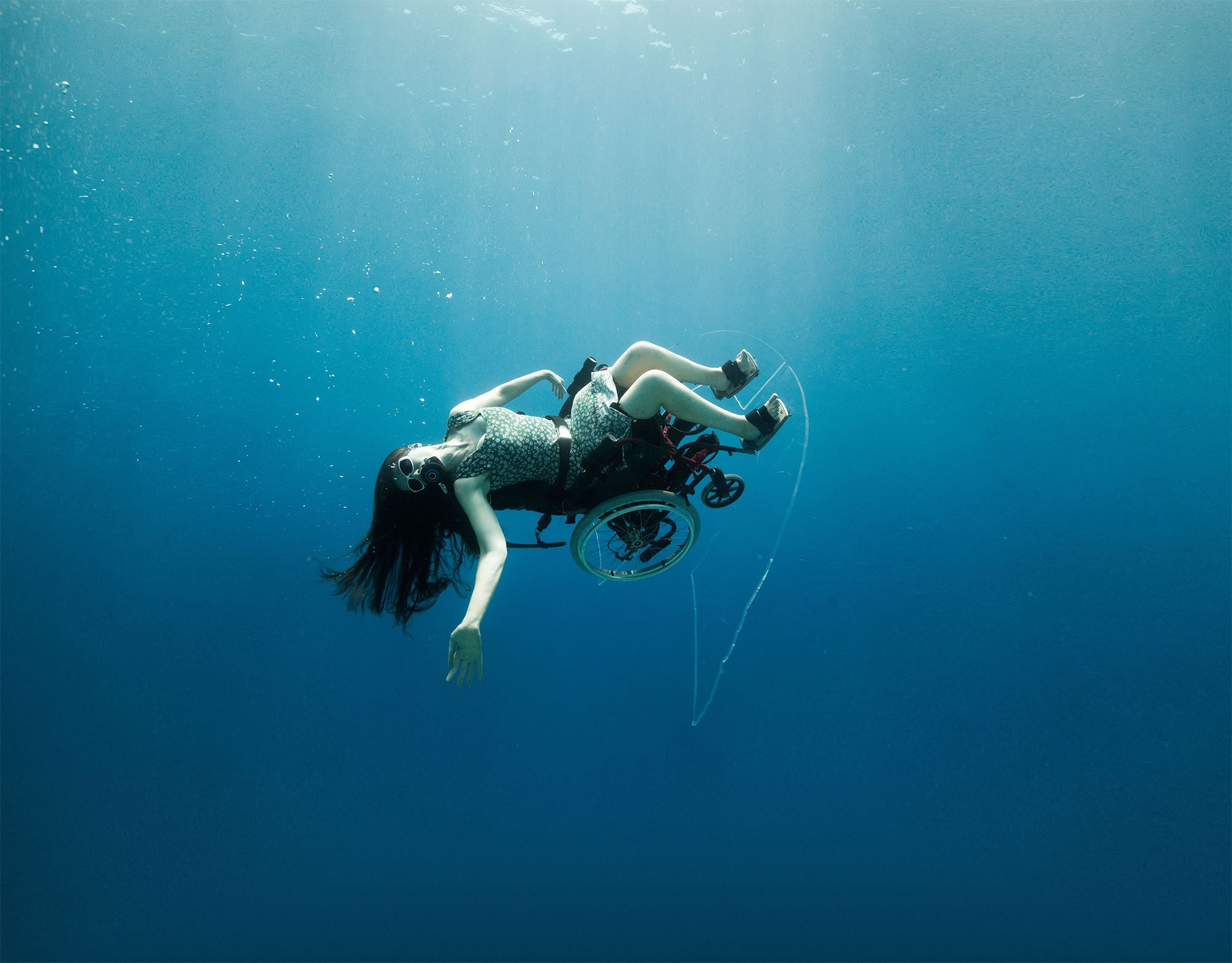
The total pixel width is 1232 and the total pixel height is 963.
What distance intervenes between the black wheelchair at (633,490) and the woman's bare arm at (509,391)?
18cm

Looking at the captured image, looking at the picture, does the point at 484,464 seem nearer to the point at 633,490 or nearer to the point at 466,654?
the point at 633,490

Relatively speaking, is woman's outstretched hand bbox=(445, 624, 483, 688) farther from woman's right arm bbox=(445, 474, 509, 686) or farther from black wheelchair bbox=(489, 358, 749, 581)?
black wheelchair bbox=(489, 358, 749, 581)

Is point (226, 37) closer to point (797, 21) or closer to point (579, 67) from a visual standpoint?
point (579, 67)

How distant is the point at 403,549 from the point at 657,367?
1393 mm

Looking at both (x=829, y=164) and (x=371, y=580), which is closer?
(x=371, y=580)

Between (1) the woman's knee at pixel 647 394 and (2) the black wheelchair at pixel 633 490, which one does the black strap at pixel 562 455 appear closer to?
(2) the black wheelchair at pixel 633 490

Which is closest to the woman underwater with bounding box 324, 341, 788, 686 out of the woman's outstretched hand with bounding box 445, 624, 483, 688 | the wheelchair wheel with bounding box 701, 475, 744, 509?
the woman's outstretched hand with bounding box 445, 624, 483, 688

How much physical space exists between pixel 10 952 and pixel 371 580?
5.78 meters

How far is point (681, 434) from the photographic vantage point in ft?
9.56

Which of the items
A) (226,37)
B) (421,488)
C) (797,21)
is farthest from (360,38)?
(421,488)

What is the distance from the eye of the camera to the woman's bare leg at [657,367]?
2908 mm

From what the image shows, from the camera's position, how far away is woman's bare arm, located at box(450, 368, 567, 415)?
2996 millimetres

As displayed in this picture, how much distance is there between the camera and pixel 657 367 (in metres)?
2.95

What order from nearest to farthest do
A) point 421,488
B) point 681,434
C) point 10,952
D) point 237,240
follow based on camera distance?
point 421,488
point 681,434
point 237,240
point 10,952
